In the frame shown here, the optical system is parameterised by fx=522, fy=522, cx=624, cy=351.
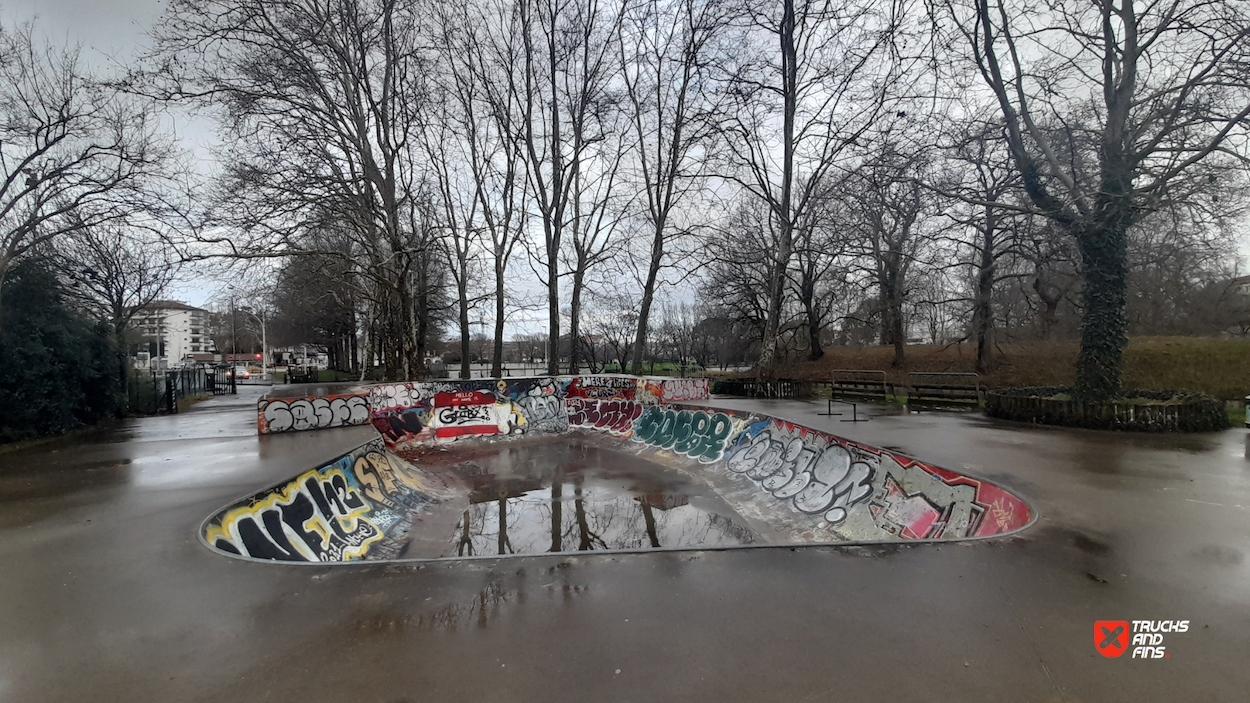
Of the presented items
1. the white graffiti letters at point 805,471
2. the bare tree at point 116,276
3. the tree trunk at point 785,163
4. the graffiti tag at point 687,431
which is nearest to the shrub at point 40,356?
the bare tree at point 116,276

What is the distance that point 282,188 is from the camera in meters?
14.5

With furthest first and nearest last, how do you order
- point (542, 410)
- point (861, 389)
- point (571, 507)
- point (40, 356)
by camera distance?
point (861, 389) → point (542, 410) → point (40, 356) → point (571, 507)

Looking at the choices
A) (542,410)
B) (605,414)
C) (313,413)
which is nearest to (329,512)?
(313,413)

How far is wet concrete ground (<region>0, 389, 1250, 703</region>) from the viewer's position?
110 inches

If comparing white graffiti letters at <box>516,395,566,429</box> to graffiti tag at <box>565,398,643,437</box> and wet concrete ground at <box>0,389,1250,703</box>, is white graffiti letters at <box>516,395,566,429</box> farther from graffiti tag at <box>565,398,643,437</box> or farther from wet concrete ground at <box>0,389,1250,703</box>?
wet concrete ground at <box>0,389,1250,703</box>

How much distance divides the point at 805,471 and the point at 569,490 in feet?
14.0

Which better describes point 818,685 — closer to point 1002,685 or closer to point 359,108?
point 1002,685

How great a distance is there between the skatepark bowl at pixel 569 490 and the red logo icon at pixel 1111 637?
136 centimetres

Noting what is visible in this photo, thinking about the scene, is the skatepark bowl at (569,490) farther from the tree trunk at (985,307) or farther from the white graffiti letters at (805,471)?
the tree trunk at (985,307)

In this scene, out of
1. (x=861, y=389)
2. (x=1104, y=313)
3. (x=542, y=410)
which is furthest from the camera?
(x=861, y=389)

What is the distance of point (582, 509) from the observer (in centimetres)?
862

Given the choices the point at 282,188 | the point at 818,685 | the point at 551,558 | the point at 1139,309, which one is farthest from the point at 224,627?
the point at 1139,309

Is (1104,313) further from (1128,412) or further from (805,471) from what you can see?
(805,471)

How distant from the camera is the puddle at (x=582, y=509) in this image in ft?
23.9
